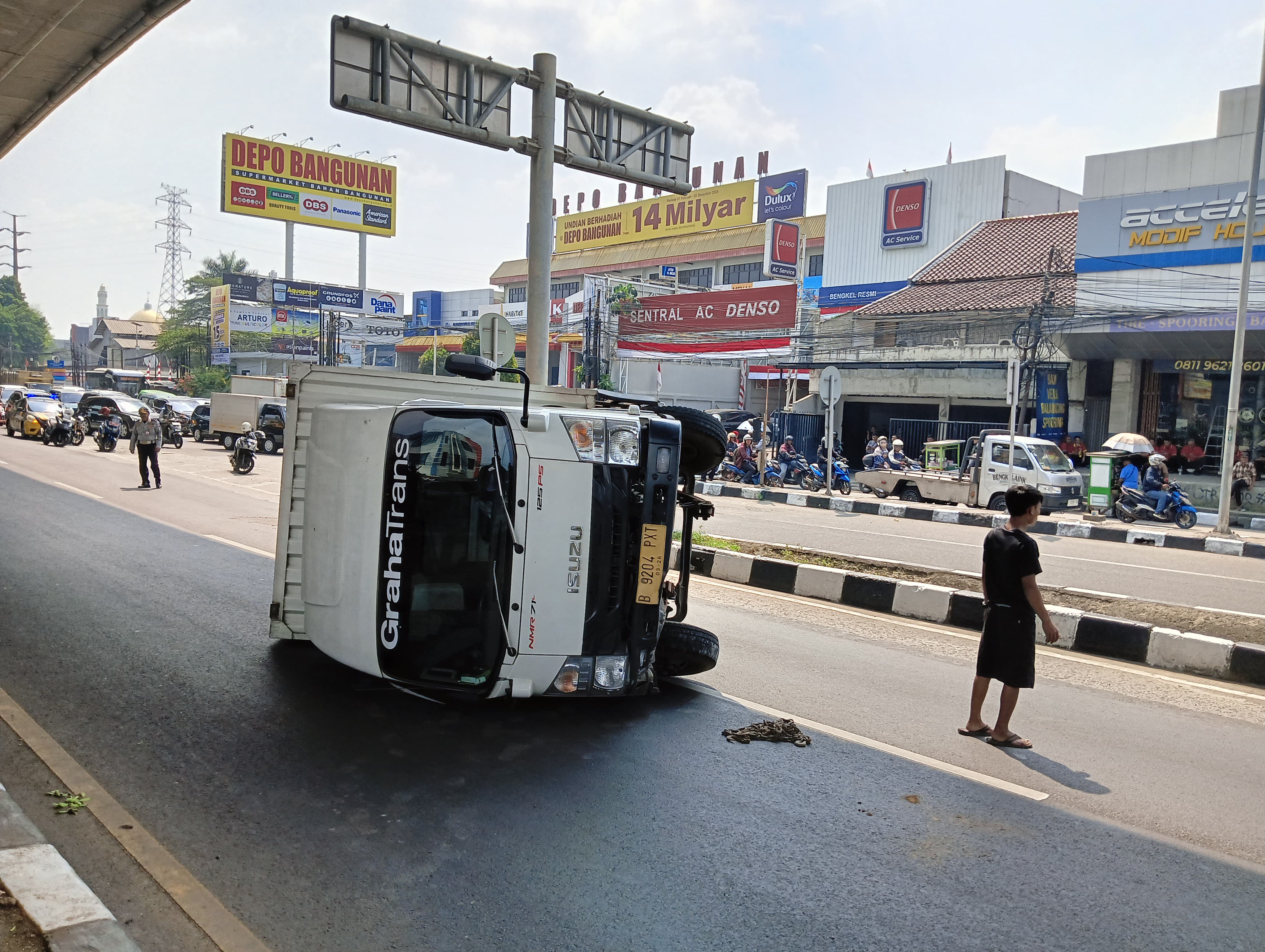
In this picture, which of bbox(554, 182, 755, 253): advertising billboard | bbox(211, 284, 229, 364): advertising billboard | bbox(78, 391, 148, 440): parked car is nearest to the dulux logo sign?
bbox(211, 284, 229, 364): advertising billboard

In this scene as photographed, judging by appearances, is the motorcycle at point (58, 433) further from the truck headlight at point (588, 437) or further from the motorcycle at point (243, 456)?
the truck headlight at point (588, 437)

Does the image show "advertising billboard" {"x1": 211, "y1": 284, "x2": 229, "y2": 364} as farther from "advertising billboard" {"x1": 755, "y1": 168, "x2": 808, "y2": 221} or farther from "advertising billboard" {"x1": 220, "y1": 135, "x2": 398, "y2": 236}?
"advertising billboard" {"x1": 755, "y1": 168, "x2": 808, "y2": 221}

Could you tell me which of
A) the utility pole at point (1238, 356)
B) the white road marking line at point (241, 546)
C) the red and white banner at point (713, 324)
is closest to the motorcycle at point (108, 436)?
the red and white banner at point (713, 324)

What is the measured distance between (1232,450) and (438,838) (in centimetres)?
1801

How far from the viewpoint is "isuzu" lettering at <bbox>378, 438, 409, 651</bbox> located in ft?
16.6

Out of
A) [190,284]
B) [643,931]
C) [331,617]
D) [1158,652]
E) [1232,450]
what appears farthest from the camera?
[190,284]

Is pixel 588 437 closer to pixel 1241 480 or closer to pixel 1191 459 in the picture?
pixel 1241 480

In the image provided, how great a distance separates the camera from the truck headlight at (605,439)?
503 cm

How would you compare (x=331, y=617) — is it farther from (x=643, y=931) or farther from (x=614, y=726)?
(x=643, y=931)

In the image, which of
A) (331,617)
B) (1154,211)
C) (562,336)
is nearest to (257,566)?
(331,617)

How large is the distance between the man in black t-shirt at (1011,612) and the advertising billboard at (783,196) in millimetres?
54272

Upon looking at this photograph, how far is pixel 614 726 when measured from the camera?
5562 mm

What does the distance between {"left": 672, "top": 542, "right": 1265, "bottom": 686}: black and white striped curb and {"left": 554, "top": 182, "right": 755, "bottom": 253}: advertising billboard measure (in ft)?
174

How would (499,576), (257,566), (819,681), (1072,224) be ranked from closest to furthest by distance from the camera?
1. (499,576)
2. (819,681)
3. (257,566)
4. (1072,224)
